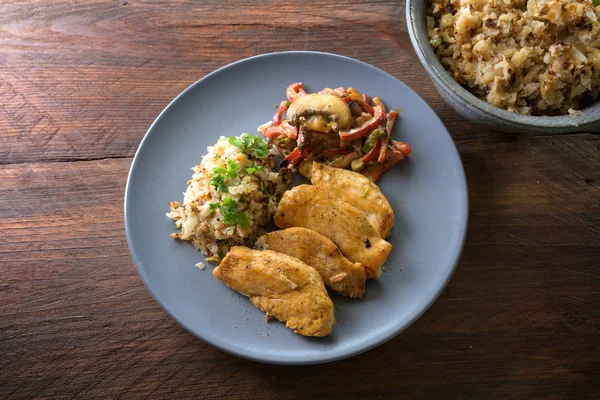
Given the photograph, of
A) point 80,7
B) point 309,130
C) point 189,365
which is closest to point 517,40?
point 309,130

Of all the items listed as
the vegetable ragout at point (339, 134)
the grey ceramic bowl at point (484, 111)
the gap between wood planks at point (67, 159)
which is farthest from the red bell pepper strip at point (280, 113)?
the gap between wood planks at point (67, 159)

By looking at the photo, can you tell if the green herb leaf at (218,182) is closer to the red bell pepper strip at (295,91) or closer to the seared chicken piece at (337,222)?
the seared chicken piece at (337,222)

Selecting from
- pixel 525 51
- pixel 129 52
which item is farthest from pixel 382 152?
pixel 129 52

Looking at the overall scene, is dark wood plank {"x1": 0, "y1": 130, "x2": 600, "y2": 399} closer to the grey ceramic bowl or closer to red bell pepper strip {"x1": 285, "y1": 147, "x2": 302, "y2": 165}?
the grey ceramic bowl

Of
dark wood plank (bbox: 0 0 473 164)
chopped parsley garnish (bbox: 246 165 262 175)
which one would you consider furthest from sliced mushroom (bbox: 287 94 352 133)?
dark wood plank (bbox: 0 0 473 164)

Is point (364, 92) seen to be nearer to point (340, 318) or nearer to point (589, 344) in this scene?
point (340, 318)

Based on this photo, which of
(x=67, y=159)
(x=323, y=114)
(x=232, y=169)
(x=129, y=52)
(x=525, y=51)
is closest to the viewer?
(x=525, y=51)

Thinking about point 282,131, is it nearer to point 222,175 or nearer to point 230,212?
point 222,175
